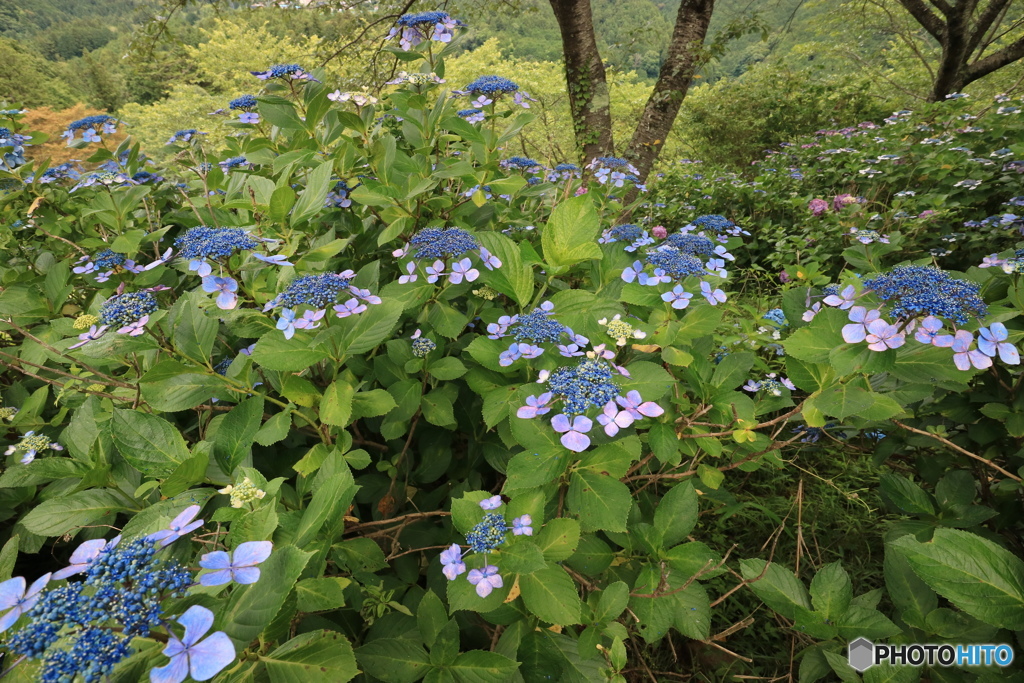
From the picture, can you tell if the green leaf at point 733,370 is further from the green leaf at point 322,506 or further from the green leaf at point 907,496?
the green leaf at point 322,506

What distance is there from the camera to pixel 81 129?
7.01 ft

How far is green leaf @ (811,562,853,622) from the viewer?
1.09 meters

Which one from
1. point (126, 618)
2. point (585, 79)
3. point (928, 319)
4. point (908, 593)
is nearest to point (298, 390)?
point (126, 618)

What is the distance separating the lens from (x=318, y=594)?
716 millimetres

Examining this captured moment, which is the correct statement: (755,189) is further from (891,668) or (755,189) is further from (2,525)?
(2,525)

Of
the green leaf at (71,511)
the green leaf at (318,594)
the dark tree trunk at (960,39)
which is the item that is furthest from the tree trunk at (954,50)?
the green leaf at (71,511)

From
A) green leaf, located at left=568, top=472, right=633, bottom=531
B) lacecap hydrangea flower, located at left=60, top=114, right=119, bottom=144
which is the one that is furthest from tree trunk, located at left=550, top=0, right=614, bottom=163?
green leaf, located at left=568, top=472, right=633, bottom=531

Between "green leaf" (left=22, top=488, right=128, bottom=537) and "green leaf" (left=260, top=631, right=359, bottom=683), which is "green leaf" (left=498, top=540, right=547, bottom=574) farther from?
"green leaf" (left=22, top=488, right=128, bottom=537)

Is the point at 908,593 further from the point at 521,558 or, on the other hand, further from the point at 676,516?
the point at 521,558

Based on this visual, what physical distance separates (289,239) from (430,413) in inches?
22.3

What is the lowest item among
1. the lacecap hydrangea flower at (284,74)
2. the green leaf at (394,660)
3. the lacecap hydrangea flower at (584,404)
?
the green leaf at (394,660)

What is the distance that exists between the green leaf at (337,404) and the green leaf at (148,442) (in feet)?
0.89

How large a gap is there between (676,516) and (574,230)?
2.45ft

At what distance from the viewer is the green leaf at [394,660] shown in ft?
3.05
